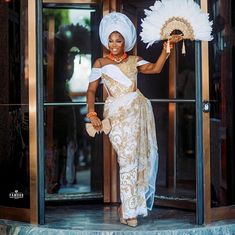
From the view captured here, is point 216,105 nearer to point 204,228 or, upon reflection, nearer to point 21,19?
point 204,228

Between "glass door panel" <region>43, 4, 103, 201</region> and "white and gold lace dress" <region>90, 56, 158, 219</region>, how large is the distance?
766 millimetres

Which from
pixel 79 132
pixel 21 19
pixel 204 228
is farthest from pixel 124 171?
pixel 79 132

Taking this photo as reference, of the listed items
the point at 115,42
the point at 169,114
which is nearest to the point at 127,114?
the point at 115,42

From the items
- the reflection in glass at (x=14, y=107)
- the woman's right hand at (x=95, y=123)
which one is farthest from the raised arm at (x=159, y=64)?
the reflection in glass at (x=14, y=107)

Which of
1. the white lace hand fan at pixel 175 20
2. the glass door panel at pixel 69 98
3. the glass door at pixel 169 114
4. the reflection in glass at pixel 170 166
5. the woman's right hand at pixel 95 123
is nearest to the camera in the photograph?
the white lace hand fan at pixel 175 20

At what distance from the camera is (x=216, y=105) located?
4.59 meters

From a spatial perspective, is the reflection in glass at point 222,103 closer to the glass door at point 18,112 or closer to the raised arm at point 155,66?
the raised arm at point 155,66

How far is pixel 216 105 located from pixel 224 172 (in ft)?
1.68

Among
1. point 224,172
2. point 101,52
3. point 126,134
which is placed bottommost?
point 224,172

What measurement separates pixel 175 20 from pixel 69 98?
108 inches

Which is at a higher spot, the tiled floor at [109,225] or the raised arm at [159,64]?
the raised arm at [159,64]

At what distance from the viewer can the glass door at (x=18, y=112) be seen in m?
4.41

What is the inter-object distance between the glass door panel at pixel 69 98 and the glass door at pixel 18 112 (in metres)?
0.83

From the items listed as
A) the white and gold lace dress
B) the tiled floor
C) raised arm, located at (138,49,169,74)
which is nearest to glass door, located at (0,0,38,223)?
the tiled floor
